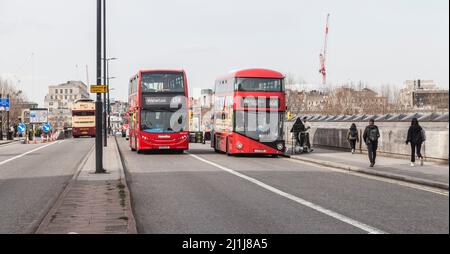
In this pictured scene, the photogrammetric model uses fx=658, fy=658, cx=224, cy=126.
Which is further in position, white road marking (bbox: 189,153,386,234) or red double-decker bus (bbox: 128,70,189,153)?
red double-decker bus (bbox: 128,70,189,153)

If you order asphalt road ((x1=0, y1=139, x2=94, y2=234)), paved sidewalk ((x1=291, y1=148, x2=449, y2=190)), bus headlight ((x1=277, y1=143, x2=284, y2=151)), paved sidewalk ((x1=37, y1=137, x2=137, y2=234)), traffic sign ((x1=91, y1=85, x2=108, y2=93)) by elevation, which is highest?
traffic sign ((x1=91, y1=85, x2=108, y2=93))

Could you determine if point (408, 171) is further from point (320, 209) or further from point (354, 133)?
point (354, 133)

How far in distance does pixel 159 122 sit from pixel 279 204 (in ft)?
63.2

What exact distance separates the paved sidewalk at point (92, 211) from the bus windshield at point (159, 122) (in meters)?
14.5

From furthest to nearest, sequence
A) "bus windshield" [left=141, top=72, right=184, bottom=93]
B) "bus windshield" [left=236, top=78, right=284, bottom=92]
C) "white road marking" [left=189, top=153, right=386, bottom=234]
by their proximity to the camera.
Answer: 1. "bus windshield" [left=141, top=72, right=184, bottom=93]
2. "bus windshield" [left=236, top=78, right=284, bottom=92]
3. "white road marking" [left=189, top=153, right=386, bottom=234]

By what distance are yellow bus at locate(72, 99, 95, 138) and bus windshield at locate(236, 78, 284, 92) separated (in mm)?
44984

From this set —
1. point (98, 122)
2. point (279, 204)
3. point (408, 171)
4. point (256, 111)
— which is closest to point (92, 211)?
point (279, 204)

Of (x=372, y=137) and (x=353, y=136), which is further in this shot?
(x=353, y=136)

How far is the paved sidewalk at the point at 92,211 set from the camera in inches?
339

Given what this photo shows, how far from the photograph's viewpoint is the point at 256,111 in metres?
27.9

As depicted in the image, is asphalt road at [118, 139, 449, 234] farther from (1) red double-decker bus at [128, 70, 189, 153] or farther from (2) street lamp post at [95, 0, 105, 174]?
(1) red double-decker bus at [128, 70, 189, 153]

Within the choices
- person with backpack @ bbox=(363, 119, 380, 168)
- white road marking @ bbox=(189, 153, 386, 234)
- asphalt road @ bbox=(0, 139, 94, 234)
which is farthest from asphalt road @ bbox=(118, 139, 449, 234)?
person with backpack @ bbox=(363, 119, 380, 168)

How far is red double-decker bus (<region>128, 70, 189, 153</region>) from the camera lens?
30125mm
